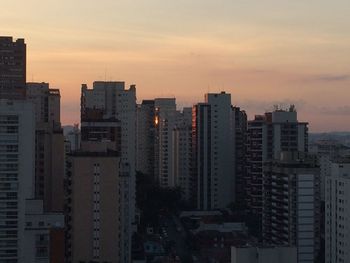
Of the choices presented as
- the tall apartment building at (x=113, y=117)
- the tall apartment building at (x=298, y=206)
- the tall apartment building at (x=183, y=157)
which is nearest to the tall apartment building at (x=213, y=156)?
the tall apartment building at (x=183, y=157)

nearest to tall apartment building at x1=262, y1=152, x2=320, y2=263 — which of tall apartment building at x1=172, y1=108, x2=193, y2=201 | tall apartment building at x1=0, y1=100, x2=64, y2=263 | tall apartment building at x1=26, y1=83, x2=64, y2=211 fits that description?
tall apartment building at x1=26, y1=83, x2=64, y2=211

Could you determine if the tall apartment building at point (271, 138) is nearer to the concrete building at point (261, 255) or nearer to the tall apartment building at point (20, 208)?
the tall apartment building at point (20, 208)

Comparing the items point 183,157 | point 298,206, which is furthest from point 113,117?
point 183,157

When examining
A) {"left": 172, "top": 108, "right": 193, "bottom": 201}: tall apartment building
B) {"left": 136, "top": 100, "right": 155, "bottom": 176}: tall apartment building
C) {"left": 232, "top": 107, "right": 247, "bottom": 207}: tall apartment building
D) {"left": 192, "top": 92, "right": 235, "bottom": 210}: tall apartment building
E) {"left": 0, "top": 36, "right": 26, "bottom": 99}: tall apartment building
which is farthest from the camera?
{"left": 136, "top": 100, "right": 155, "bottom": 176}: tall apartment building

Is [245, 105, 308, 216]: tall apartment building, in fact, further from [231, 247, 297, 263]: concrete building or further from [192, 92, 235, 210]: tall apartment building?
[231, 247, 297, 263]: concrete building

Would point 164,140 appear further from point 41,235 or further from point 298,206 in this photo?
point 41,235
